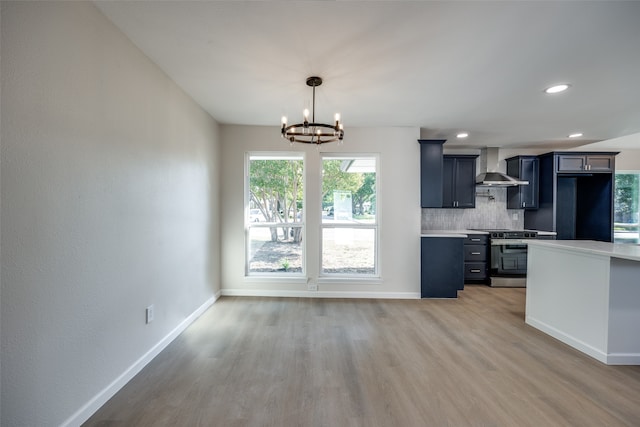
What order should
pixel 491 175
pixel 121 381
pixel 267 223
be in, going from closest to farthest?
pixel 121 381
pixel 267 223
pixel 491 175

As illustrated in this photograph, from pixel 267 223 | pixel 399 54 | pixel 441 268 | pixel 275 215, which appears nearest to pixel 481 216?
pixel 441 268

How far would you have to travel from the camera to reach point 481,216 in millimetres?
5215

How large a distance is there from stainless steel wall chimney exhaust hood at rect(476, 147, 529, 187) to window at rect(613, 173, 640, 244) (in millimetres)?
2717

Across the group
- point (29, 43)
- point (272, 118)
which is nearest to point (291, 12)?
point (29, 43)

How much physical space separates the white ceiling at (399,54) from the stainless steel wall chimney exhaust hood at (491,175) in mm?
1423

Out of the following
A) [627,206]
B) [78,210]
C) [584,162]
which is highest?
[584,162]

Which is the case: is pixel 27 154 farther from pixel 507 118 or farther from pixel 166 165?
pixel 507 118

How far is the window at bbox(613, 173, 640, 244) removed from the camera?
5527 mm

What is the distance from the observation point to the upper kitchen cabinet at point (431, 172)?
3.93m

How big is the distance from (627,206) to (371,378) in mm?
7180

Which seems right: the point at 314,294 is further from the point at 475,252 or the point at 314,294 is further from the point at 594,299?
the point at 594,299

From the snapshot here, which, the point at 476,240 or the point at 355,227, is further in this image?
the point at 476,240

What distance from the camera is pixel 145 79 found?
7.06 feet

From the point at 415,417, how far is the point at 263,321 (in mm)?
1886
